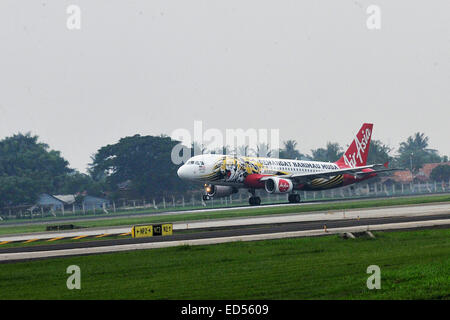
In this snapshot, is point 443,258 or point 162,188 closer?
point 443,258

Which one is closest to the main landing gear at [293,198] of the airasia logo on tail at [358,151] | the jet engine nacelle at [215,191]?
the jet engine nacelle at [215,191]

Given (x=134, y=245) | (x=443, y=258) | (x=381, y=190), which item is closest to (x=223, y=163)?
(x=134, y=245)

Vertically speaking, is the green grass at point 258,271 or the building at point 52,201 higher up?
the green grass at point 258,271

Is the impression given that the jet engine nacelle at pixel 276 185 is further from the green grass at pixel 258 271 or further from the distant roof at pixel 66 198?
the distant roof at pixel 66 198

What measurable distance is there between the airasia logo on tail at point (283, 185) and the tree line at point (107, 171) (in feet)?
148

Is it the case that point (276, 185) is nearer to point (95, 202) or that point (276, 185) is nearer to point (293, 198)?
point (293, 198)

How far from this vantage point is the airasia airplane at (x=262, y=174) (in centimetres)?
6849

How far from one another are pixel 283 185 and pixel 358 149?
60.2 ft

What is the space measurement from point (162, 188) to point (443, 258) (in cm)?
9984

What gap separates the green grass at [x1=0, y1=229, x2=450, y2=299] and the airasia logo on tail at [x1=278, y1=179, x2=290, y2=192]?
41.7 metres

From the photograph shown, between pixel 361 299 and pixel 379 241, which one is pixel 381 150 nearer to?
pixel 379 241

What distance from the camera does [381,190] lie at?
405 ft

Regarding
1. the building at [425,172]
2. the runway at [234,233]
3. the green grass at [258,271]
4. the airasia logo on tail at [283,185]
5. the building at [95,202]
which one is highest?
the airasia logo on tail at [283,185]

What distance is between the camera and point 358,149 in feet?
285
